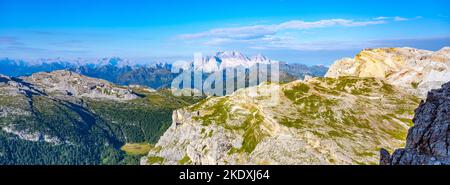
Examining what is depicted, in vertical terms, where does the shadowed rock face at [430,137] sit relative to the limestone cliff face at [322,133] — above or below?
above

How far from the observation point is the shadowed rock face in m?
40.7

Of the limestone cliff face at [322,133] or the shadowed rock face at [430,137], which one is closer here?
the shadowed rock face at [430,137]

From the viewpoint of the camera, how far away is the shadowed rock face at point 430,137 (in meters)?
40.7

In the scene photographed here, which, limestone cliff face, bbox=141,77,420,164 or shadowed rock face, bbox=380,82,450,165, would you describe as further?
limestone cliff face, bbox=141,77,420,164

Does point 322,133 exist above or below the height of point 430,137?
below

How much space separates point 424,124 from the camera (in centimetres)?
4909

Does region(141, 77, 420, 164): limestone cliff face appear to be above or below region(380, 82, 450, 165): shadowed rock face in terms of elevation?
below

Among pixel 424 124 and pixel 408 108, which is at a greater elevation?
pixel 424 124

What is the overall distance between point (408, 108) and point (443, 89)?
13399 cm

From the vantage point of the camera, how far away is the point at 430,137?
4544 centimetres

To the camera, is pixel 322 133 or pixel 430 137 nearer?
pixel 430 137
